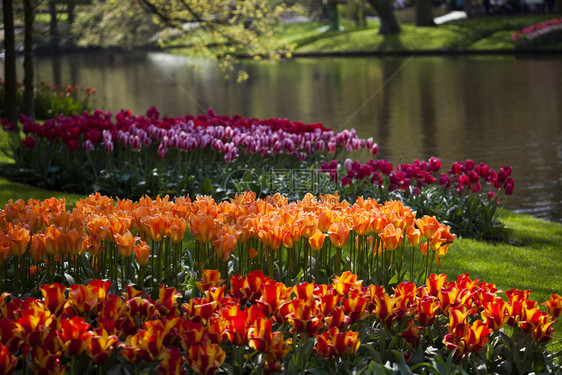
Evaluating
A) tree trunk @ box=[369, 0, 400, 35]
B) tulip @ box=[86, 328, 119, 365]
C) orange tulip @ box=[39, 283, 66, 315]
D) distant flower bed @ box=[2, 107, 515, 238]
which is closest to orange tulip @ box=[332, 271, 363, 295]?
tulip @ box=[86, 328, 119, 365]

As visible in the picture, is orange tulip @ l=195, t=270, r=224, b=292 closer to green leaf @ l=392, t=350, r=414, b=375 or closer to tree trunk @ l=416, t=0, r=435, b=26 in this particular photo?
green leaf @ l=392, t=350, r=414, b=375

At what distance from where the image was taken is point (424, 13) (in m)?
47.9

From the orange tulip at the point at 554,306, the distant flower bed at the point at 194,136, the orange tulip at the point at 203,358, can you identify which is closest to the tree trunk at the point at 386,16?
the distant flower bed at the point at 194,136

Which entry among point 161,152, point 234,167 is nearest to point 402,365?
point 161,152

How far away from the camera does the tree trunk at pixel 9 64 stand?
12688mm

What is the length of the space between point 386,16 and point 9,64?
3563 centimetres

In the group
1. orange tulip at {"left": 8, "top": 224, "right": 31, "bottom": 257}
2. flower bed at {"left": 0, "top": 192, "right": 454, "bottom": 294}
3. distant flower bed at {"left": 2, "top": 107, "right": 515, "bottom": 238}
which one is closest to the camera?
orange tulip at {"left": 8, "top": 224, "right": 31, "bottom": 257}

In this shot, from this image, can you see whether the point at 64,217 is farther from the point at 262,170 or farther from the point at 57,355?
the point at 262,170

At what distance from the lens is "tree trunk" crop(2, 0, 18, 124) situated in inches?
500

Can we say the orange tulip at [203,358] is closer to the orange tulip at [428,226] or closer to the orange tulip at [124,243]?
the orange tulip at [124,243]

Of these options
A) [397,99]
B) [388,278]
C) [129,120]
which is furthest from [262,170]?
[397,99]

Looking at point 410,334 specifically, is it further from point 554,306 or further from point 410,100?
point 410,100

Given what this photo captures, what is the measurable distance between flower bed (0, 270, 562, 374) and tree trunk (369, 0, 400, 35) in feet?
143

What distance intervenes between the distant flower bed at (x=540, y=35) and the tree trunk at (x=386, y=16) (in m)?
8.15
